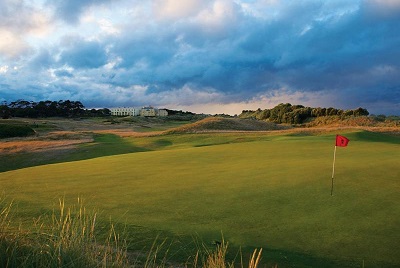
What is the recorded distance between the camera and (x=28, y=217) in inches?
356

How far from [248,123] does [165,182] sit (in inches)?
1987

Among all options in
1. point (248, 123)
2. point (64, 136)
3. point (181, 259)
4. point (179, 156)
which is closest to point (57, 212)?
point (181, 259)

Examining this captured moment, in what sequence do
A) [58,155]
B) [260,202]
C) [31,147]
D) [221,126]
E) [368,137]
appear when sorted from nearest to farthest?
[260,202] < [368,137] < [58,155] < [31,147] < [221,126]

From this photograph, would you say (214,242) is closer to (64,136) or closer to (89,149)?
(89,149)

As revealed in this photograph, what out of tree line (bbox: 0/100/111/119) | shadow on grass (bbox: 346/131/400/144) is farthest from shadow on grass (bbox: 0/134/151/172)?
tree line (bbox: 0/100/111/119)

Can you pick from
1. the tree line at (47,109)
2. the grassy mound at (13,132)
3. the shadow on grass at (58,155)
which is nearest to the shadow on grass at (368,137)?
the shadow on grass at (58,155)

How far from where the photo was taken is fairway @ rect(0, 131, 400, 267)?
7410mm

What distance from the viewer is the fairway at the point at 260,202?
7.41 meters

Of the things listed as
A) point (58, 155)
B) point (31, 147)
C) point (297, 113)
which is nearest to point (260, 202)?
point (58, 155)

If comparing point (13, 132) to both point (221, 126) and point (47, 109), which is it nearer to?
point (221, 126)

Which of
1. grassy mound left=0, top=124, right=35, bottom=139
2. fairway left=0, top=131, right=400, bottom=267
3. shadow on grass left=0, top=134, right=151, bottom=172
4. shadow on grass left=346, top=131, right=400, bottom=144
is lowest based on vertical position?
shadow on grass left=0, top=134, right=151, bottom=172

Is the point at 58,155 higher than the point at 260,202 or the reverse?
the reverse

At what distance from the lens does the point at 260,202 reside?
383 inches

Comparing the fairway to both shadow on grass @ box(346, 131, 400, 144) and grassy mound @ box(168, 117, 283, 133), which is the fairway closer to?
shadow on grass @ box(346, 131, 400, 144)
